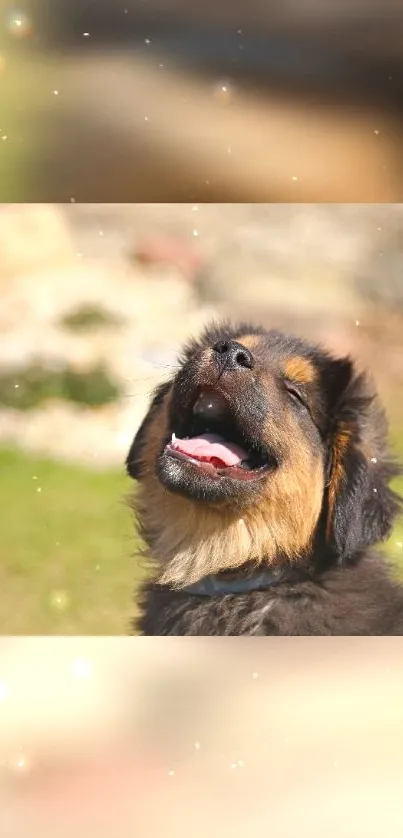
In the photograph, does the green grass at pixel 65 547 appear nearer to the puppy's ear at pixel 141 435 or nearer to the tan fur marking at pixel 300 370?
the puppy's ear at pixel 141 435

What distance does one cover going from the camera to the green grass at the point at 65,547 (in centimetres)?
264

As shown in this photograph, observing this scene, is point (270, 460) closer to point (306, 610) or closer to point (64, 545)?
point (306, 610)

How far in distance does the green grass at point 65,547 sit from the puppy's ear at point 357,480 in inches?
8.4

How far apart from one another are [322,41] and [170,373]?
1.05m

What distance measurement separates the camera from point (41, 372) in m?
3.07

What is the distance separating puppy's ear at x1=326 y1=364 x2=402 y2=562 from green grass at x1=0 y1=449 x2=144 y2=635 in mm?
710

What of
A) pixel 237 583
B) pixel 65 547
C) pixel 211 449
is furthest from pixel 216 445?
pixel 65 547

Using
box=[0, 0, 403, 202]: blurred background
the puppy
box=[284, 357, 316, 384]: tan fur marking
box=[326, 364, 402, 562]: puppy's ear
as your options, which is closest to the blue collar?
the puppy

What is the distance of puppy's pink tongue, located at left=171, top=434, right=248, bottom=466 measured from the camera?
2449mm

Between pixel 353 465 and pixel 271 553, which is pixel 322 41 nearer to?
pixel 353 465

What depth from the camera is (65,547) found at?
9.95 ft

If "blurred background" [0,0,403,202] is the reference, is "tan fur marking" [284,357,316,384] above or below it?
below

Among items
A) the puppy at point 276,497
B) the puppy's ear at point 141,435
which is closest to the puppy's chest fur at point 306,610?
the puppy at point 276,497

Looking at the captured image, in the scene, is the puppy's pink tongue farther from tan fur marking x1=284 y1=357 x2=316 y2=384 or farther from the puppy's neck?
tan fur marking x1=284 y1=357 x2=316 y2=384
